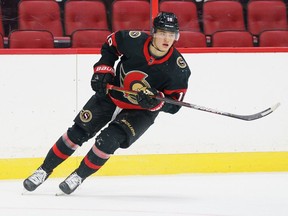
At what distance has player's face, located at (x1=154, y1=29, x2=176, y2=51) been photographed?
13.0ft

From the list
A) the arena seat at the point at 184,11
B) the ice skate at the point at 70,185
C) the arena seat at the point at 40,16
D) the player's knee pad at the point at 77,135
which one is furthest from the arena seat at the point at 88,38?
the ice skate at the point at 70,185

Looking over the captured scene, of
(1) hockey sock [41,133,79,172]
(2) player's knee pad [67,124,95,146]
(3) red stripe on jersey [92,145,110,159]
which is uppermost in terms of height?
(2) player's knee pad [67,124,95,146]

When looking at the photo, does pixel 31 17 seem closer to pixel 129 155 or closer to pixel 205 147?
pixel 129 155

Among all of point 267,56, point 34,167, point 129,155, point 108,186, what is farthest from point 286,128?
point 34,167

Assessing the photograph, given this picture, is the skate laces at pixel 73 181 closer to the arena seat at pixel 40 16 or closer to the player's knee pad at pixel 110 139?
the player's knee pad at pixel 110 139

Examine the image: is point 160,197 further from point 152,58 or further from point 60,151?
point 152,58

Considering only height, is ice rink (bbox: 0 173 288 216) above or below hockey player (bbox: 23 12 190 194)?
below

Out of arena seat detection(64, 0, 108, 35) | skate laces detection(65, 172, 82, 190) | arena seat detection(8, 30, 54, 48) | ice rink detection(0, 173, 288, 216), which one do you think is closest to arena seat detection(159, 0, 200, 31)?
arena seat detection(64, 0, 108, 35)

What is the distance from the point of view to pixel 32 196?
406 cm

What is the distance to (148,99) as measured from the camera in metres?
3.97

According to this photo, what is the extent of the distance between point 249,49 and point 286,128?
66cm

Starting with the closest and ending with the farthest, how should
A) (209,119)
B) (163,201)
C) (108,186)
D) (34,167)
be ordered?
1. (163,201)
2. (108,186)
3. (34,167)
4. (209,119)

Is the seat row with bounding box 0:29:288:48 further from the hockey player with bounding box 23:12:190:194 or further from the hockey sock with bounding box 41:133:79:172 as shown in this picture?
the hockey sock with bounding box 41:133:79:172

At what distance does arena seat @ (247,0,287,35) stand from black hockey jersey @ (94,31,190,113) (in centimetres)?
171
